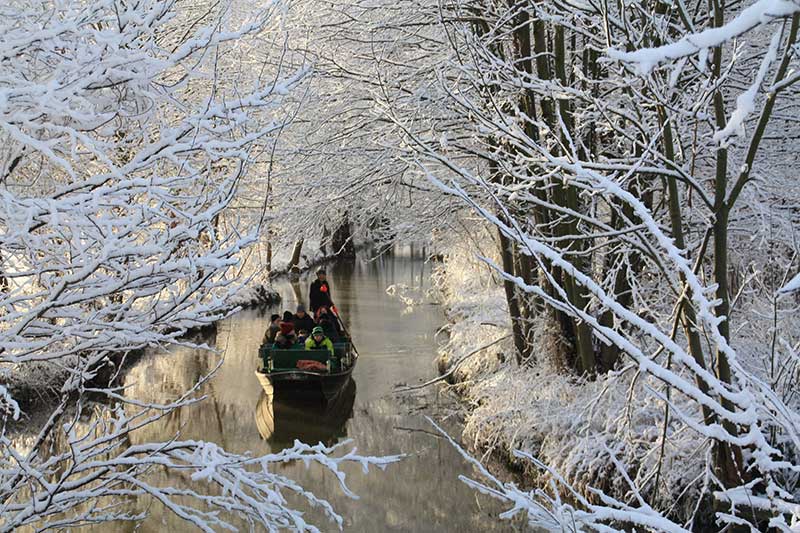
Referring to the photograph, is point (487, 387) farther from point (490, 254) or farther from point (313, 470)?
point (490, 254)

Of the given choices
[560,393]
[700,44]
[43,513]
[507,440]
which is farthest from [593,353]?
[700,44]

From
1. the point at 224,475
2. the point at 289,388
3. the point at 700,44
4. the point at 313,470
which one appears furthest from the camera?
the point at 289,388

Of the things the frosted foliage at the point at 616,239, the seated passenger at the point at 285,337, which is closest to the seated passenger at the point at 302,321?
the seated passenger at the point at 285,337

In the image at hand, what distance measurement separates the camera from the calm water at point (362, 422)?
28.7 feet

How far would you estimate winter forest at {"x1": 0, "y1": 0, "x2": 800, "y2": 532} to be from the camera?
305 cm

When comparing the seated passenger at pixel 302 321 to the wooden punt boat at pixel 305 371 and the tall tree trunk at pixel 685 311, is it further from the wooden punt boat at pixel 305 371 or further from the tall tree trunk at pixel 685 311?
the tall tree trunk at pixel 685 311

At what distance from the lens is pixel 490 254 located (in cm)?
1461

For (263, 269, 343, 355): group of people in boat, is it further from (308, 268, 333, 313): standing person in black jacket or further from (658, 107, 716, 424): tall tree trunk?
(658, 107, 716, 424): tall tree trunk

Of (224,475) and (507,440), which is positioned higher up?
(224,475)

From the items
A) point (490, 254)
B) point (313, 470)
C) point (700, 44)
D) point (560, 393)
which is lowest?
point (313, 470)

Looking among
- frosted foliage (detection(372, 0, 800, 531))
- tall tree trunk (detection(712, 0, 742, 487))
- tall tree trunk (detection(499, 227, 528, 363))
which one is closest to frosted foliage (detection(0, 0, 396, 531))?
frosted foliage (detection(372, 0, 800, 531))

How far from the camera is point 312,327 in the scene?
15.0 meters

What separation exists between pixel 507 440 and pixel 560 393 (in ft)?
2.86

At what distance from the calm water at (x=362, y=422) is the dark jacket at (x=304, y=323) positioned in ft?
4.02
